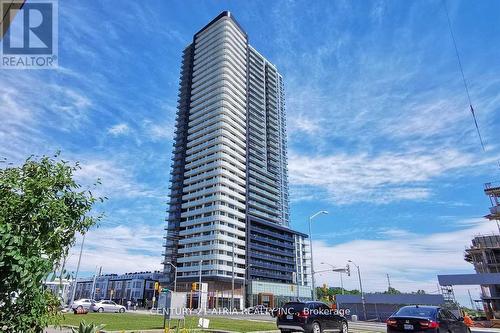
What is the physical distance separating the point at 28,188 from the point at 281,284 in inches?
4448

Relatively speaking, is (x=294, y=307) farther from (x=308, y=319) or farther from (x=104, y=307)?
(x=104, y=307)

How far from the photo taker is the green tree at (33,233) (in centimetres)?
519

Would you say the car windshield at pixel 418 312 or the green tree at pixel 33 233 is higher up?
the green tree at pixel 33 233

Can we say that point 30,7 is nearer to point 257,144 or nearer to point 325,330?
point 325,330

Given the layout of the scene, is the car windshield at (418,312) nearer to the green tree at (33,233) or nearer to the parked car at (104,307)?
the green tree at (33,233)

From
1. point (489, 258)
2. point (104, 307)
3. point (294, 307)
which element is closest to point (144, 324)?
point (294, 307)

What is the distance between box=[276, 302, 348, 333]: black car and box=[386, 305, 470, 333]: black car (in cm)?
396

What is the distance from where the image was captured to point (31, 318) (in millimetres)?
5777

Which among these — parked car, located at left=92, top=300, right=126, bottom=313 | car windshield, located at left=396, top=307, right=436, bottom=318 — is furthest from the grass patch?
parked car, located at left=92, top=300, right=126, bottom=313

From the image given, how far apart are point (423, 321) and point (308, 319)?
17.1 feet

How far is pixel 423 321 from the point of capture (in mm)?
11578

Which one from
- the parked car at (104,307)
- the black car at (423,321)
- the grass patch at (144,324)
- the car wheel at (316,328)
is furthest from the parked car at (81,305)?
the black car at (423,321)

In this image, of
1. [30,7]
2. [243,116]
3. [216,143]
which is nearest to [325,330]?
[30,7]

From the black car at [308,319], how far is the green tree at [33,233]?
37.4 feet
